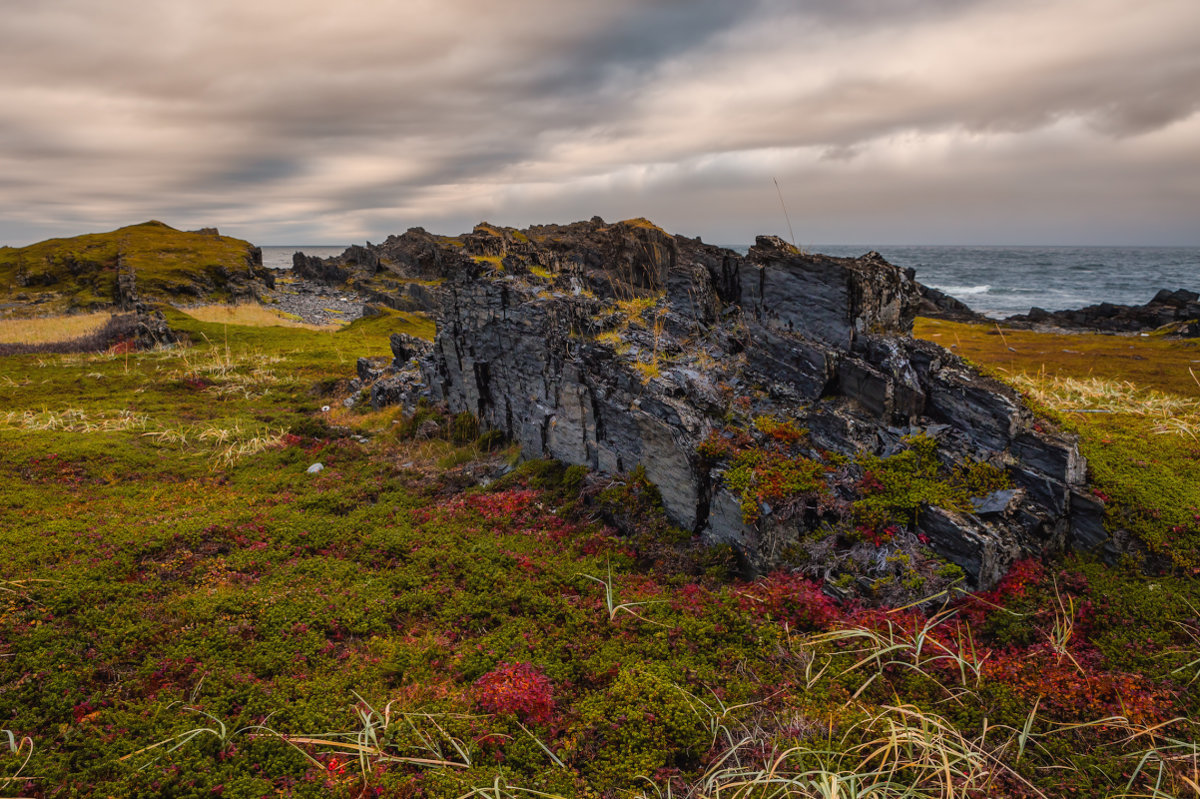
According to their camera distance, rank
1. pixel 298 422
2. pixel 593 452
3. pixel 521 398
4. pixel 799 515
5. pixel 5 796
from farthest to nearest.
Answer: pixel 298 422, pixel 521 398, pixel 593 452, pixel 799 515, pixel 5 796

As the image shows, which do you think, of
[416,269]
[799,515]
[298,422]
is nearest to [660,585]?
[799,515]

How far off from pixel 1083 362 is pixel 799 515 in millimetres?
32527

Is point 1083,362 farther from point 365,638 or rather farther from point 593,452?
point 365,638

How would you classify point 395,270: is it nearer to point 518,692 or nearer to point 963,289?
point 518,692

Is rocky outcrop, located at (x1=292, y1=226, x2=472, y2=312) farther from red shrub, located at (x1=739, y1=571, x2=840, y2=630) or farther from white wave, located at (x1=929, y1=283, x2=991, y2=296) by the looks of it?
white wave, located at (x1=929, y1=283, x2=991, y2=296)

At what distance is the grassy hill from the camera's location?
60.3 metres

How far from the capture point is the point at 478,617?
9.92 meters

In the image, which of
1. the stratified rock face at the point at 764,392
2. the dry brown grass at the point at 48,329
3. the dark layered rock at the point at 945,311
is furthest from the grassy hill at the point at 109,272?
the dark layered rock at the point at 945,311

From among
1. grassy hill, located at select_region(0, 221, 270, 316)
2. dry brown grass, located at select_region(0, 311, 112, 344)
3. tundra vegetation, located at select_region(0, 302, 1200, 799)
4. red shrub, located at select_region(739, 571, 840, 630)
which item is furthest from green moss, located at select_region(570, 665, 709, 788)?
grassy hill, located at select_region(0, 221, 270, 316)

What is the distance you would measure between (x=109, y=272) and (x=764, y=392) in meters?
82.6

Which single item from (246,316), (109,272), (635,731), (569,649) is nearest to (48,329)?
(246,316)

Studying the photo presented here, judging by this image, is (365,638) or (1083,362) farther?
(1083,362)

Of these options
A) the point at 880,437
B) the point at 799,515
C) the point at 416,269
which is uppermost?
the point at 416,269

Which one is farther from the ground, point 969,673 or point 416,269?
point 416,269
